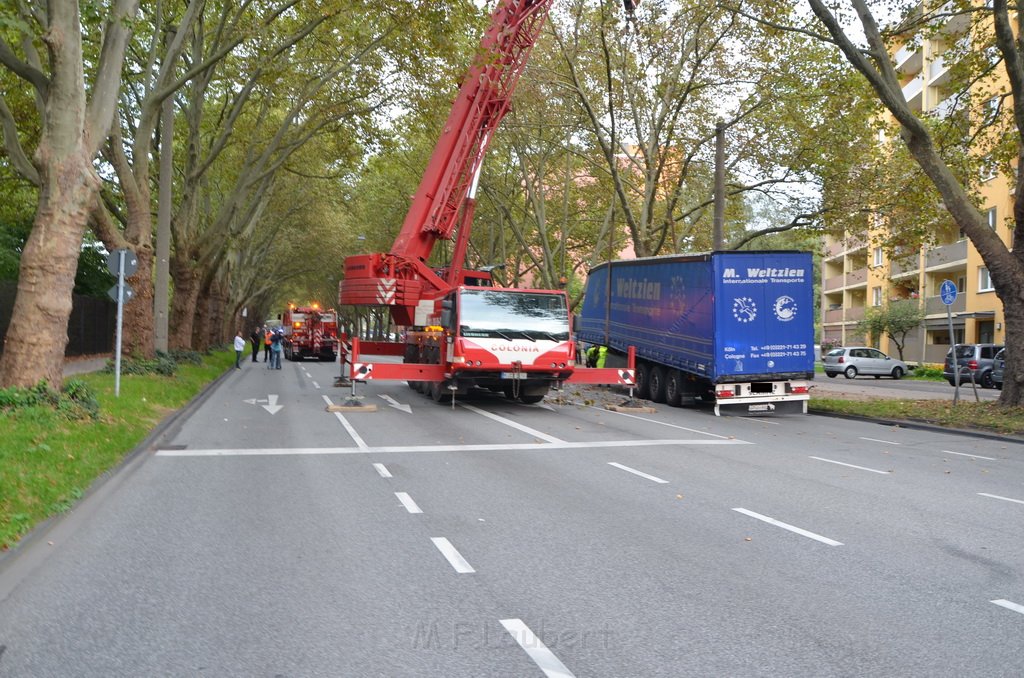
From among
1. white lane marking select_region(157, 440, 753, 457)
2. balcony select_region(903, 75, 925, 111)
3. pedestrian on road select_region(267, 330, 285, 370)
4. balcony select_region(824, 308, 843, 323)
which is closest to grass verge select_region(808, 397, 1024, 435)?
white lane marking select_region(157, 440, 753, 457)

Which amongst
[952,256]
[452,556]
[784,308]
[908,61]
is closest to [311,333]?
[784,308]

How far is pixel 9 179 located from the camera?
22.7 meters

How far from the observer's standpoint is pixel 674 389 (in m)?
20.3

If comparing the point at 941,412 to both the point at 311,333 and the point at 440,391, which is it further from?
the point at 311,333

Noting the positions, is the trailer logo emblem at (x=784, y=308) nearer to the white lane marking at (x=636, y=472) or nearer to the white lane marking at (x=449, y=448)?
the white lane marking at (x=449, y=448)

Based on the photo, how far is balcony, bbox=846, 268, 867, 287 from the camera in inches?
2368

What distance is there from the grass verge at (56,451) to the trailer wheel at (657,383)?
11128mm

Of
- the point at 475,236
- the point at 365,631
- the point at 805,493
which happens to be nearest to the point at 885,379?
the point at 475,236

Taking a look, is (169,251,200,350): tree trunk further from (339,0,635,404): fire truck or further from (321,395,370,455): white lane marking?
(321,395,370,455): white lane marking

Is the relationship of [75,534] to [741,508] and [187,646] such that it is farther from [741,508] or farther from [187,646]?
[741,508]

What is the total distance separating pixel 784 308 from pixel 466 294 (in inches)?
265

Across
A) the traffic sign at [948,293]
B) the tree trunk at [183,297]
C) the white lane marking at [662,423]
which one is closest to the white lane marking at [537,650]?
the white lane marking at [662,423]

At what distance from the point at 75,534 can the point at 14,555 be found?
0.76m

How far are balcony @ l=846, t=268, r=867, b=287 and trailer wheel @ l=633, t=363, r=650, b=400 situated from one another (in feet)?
137
